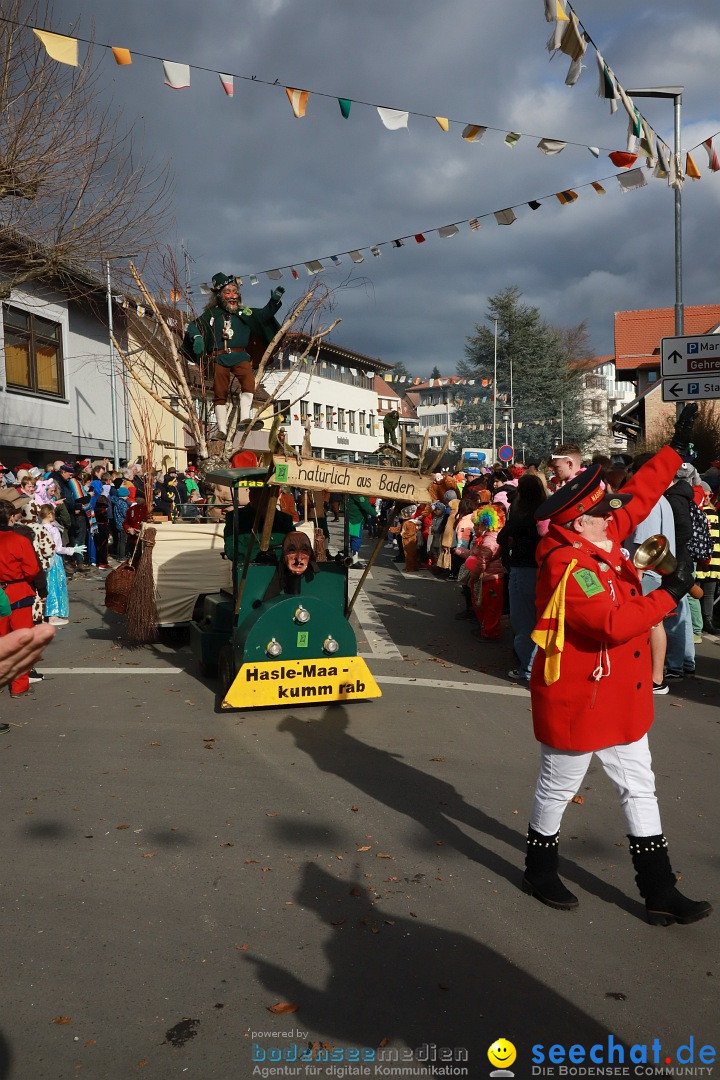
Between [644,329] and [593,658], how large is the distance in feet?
161

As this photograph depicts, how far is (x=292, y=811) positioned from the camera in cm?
508

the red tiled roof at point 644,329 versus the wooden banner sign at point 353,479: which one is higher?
the red tiled roof at point 644,329

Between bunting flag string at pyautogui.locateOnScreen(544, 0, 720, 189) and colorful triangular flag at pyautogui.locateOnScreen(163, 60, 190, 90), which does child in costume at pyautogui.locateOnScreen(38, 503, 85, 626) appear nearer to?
colorful triangular flag at pyautogui.locateOnScreen(163, 60, 190, 90)

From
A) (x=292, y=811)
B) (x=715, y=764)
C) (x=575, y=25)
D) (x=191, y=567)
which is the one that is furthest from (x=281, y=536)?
(x=575, y=25)

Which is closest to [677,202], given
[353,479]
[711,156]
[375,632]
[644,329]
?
[711,156]

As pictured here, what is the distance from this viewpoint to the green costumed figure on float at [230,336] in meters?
12.4

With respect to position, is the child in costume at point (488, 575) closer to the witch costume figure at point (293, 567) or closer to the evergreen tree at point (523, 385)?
the witch costume figure at point (293, 567)

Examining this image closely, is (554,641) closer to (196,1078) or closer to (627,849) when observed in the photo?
(627,849)

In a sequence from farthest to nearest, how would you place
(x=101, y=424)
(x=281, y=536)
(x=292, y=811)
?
1. (x=101, y=424)
2. (x=281, y=536)
3. (x=292, y=811)

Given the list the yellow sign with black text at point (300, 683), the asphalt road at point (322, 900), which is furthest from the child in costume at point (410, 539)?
the asphalt road at point (322, 900)

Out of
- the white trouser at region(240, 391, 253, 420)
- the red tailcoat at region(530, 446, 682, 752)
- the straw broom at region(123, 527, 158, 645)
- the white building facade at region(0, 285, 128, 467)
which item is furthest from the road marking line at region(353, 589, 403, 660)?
the white building facade at region(0, 285, 128, 467)

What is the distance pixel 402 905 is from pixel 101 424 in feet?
83.3

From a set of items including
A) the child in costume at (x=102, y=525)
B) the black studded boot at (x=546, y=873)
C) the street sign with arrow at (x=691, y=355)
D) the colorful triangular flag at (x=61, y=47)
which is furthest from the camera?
the child in costume at (x=102, y=525)

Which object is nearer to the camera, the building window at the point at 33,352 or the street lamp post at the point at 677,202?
the street lamp post at the point at 677,202
